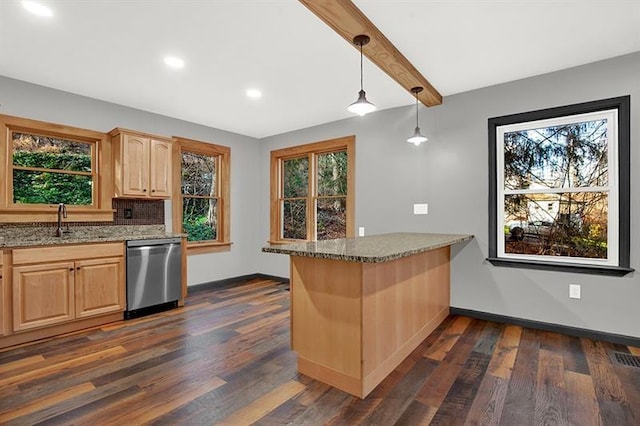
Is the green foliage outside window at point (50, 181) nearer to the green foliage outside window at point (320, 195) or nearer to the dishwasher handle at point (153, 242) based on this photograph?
the dishwasher handle at point (153, 242)

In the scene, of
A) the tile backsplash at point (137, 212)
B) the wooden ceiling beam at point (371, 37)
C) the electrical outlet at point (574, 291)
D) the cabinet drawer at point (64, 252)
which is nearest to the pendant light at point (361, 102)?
the wooden ceiling beam at point (371, 37)

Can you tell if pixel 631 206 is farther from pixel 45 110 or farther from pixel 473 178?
pixel 45 110

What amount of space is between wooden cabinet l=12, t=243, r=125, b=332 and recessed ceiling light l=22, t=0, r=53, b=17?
1952 millimetres

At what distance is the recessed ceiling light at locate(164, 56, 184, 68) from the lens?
2836 millimetres

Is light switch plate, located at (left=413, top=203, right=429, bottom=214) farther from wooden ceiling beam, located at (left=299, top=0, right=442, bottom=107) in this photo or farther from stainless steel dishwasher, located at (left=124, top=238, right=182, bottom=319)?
stainless steel dishwasher, located at (left=124, top=238, right=182, bottom=319)

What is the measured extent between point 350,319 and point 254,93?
2.77m

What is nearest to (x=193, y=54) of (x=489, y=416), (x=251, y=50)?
(x=251, y=50)

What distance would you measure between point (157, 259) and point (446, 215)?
11.1ft

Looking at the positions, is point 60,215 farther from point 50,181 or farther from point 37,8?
point 37,8

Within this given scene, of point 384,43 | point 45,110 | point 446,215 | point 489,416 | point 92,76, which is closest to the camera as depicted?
point 489,416

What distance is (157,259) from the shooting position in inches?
148

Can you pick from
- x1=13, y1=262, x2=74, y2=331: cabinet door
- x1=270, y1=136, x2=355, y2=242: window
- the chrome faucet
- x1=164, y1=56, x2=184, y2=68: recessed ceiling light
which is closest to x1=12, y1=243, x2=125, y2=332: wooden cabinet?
x1=13, y1=262, x2=74, y2=331: cabinet door

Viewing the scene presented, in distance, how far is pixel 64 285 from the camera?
310cm

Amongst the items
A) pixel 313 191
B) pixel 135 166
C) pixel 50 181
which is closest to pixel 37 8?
pixel 135 166
